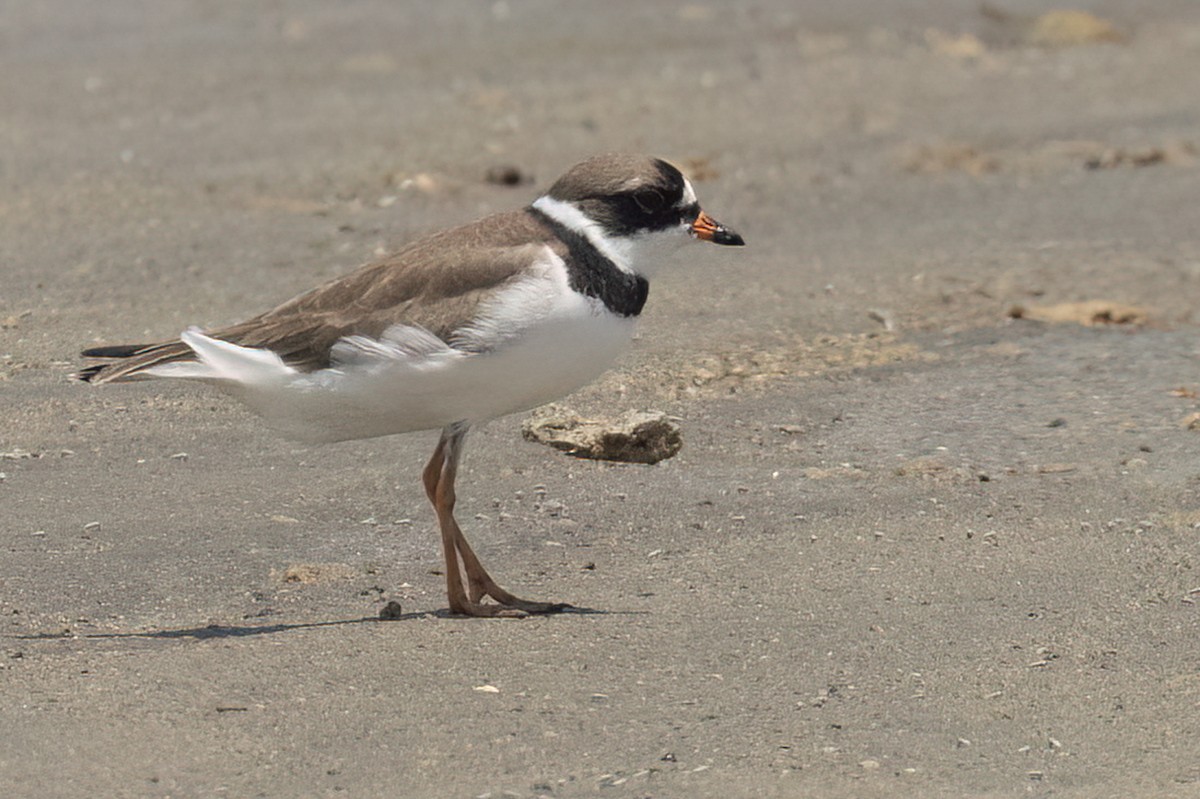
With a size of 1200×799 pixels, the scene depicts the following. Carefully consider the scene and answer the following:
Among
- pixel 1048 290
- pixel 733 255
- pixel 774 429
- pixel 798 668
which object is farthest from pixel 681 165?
pixel 798 668

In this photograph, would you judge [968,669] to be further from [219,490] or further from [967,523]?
[219,490]

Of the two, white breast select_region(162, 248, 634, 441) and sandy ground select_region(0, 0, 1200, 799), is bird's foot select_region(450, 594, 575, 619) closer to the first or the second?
sandy ground select_region(0, 0, 1200, 799)

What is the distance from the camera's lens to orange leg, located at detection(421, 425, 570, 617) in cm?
534

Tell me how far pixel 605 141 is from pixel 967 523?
5585mm

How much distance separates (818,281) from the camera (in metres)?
8.95

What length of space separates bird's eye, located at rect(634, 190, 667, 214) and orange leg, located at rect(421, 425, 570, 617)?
818mm

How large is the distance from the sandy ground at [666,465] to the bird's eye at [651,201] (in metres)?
1.10

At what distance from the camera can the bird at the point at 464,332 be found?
5.09 m

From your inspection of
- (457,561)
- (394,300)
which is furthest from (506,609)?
(394,300)

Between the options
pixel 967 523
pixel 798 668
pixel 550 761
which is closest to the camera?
pixel 550 761

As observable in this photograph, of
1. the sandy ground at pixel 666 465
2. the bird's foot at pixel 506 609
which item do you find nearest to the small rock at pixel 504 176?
the sandy ground at pixel 666 465

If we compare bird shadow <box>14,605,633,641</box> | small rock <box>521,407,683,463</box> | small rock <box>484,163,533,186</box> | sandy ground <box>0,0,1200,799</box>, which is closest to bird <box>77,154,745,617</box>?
bird shadow <box>14,605,633,641</box>

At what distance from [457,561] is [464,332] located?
71 centimetres

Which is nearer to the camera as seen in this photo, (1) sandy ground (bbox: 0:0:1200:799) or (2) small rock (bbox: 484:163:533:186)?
(1) sandy ground (bbox: 0:0:1200:799)
